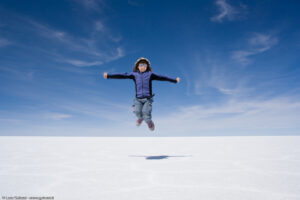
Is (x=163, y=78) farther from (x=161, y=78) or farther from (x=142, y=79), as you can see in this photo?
(x=142, y=79)

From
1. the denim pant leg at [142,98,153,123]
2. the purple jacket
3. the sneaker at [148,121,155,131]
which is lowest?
the sneaker at [148,121,155,131]

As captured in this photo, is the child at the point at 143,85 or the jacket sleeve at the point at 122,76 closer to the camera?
the child at the point at 143,85

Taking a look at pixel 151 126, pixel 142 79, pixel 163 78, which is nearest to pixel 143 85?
pixel 142 79

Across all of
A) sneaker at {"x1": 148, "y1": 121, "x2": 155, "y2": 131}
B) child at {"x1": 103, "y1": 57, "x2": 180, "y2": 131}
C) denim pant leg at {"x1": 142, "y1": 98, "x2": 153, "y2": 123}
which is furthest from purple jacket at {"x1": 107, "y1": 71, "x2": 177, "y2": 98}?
sneaker at {"x1": 148, "y1": 121, "x2": 155, "y2": 131}

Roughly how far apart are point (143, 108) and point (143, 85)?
0.42m

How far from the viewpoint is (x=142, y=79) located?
3971mm

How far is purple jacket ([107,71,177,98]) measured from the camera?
394cm

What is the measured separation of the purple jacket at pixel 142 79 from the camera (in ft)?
12.9

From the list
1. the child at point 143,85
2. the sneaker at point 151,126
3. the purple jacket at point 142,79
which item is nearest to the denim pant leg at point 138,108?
the child at point 143,85

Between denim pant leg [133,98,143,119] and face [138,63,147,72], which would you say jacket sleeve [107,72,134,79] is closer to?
face [138,63,147,72]

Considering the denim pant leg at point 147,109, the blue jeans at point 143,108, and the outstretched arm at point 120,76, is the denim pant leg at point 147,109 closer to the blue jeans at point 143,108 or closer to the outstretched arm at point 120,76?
the blue jeans at point 143,108
